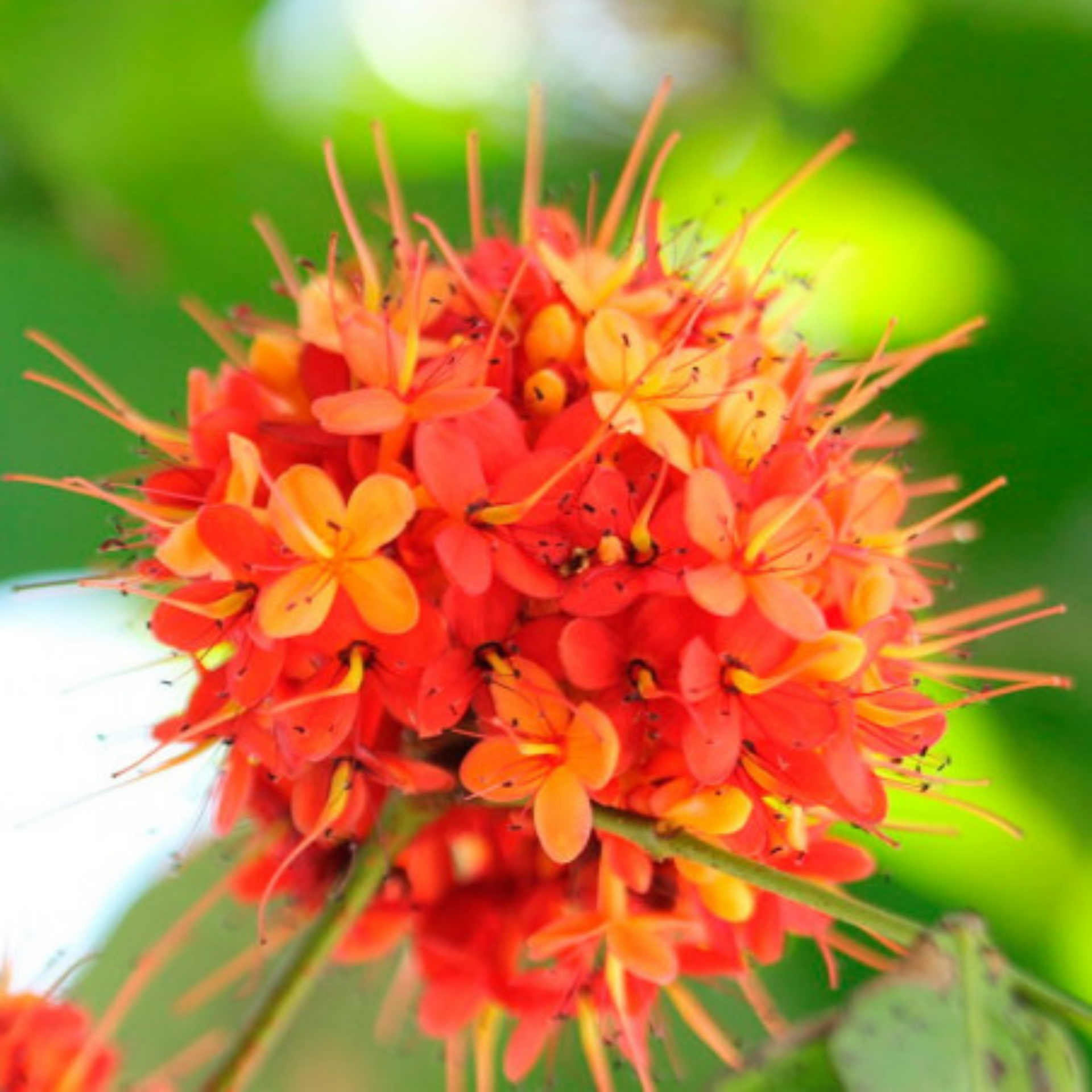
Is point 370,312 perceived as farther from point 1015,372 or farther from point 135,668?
point 1015,372

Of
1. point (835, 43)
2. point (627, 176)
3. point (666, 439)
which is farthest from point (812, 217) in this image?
point (666, 439)

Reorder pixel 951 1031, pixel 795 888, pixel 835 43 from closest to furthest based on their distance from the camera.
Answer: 1. pixel 951 1031
2. pixel 795 888
3. pixel 835 43

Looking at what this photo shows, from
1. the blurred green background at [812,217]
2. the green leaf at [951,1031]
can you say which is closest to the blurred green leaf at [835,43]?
the blurred green background at [812,217]

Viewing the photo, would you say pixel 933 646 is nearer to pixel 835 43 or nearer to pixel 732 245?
pixel 732 245

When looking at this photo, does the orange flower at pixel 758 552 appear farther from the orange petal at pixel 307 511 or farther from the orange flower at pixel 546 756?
the orange petal at pixel 307 511

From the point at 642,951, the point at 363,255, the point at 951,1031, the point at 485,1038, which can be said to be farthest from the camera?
the point at 485,1038

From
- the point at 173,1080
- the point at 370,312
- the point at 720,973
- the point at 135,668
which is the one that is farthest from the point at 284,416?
the point at 173,1080
